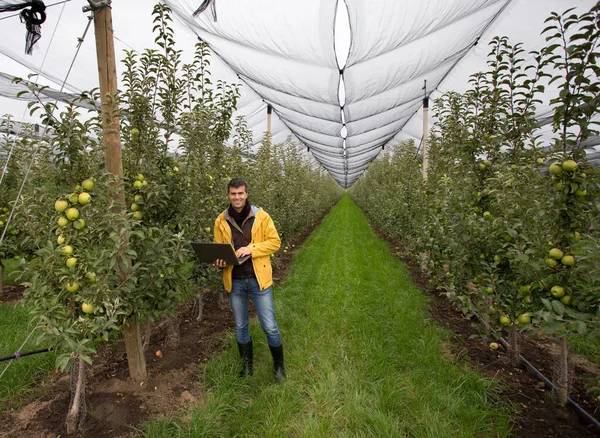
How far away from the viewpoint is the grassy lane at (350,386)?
2.42 m

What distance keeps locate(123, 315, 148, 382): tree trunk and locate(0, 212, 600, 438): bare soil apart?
80 mm

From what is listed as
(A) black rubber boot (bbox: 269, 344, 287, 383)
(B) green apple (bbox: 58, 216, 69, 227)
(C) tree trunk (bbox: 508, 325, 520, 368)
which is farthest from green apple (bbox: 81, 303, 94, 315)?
(C) tree trunk (bbox: 508, 325, 520, 368)

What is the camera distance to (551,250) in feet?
6.83

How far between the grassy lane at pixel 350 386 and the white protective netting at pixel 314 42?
3.35 m

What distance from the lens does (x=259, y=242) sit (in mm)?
2799

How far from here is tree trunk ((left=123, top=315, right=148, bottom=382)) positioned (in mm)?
2643

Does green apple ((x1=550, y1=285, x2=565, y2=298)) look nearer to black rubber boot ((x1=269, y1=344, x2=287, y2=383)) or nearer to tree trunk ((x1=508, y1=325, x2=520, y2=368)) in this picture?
tree trunk ((x1=508, y1=325, x2=520, y2=368))

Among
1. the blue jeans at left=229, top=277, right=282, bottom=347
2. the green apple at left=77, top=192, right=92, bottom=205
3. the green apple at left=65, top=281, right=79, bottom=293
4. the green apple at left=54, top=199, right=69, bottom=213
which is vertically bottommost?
the blue jeans at left=229, top=277, right=282, bottom=347

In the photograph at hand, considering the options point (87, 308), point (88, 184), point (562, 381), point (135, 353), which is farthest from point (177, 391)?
point (562, 381)

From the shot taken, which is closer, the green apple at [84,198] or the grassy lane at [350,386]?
the green apple at [84,198]

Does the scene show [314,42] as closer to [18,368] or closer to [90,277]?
[90,277]

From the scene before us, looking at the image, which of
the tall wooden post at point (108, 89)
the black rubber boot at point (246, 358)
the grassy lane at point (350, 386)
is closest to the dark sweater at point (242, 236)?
the black rubber boot at point (246, 358)

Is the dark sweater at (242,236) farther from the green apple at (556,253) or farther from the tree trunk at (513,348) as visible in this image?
the tree trunk at (513,348)

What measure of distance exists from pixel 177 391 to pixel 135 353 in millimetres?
482
